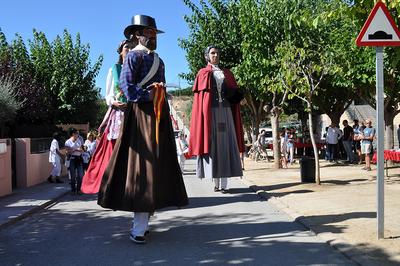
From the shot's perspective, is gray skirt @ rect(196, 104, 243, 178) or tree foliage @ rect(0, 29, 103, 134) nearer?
gray skirt @ rect(196, 104, 243, 178)

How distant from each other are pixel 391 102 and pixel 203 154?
11.0 meters

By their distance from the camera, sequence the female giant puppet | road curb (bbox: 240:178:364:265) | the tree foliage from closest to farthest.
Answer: road curb (bbox: 240:178:364:265), the female giant puppet, the tree foliage

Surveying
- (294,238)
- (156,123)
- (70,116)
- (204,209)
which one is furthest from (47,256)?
(70,116)

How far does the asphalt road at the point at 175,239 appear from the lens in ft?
17.3

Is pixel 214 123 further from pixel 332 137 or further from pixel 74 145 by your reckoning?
pixel 332 137

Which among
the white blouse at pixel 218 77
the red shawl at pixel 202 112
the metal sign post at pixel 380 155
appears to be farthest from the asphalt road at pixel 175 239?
the white blouse at pixel 218 77

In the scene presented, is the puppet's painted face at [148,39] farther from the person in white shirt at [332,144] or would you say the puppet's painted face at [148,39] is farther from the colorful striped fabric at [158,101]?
the person in white shirt at [332,144]

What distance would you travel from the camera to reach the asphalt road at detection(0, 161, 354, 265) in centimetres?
529

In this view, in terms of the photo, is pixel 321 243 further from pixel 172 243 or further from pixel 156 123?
pixel 156 123

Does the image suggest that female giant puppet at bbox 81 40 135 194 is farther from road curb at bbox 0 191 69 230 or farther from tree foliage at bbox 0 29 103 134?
tree foliage at bbox 0 29 103 134

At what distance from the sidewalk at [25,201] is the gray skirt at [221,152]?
3.23 m

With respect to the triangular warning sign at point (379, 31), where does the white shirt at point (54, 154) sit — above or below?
below

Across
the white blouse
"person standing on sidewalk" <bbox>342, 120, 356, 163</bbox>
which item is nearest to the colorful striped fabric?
the white blouse

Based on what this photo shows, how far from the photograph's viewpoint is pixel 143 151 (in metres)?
5.89
